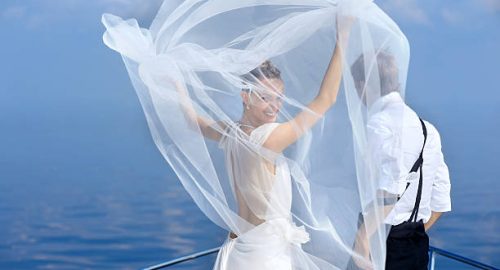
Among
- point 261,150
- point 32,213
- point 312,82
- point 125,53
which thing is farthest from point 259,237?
point 32,213

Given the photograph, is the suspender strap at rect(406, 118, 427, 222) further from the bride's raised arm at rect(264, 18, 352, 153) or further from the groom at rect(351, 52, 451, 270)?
the bride's raised arm at rect(264, 18, 352, 153)

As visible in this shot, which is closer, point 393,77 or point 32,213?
point 393,77

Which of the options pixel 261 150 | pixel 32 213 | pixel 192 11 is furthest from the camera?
pixel 32 213

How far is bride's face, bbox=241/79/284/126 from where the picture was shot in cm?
259

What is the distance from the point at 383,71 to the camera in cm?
258

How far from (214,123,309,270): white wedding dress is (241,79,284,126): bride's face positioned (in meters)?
0.04

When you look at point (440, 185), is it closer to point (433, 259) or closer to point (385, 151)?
point (385, 151)

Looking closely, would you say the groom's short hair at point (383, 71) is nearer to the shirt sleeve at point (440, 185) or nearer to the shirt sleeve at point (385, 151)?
the shirt sleeve at point (385, 151)

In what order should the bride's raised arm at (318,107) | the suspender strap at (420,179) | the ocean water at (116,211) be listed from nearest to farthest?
the bride's raised arm at (318,107) < the suspender strap at (420,179) < the ocean water at (116,211)

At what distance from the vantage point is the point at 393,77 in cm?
260

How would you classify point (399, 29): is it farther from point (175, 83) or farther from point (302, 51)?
point (175, 83)

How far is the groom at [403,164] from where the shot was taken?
8.46 ft

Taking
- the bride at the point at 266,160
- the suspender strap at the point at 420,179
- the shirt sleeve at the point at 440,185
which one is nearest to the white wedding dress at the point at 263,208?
the bride at the point at 266,160

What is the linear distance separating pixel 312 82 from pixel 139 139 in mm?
582
